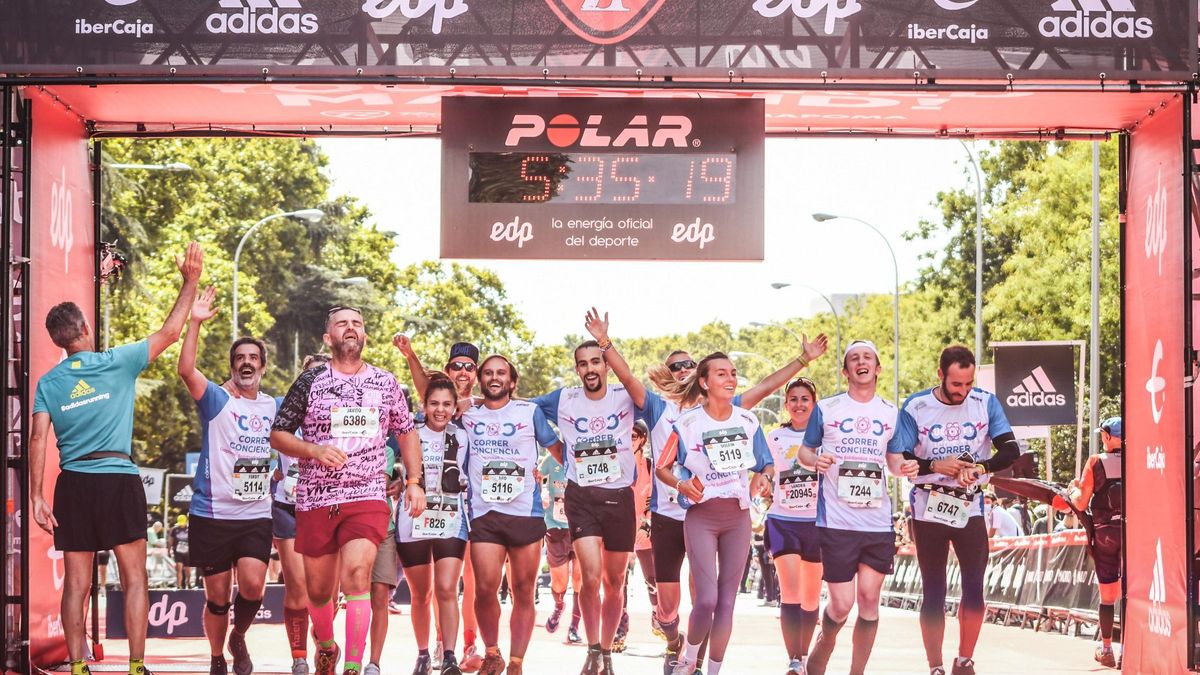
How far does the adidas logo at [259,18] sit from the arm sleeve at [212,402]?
2.45 m

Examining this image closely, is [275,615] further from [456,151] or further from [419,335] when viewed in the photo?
[419,335]

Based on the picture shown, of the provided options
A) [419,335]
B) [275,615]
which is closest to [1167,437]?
[275,615]

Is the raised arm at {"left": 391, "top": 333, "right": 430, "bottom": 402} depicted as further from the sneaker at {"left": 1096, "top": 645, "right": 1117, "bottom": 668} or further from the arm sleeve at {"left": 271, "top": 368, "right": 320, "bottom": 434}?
the sneaker at {"left": 1096, "top": 645, "right": 1117, "bottom": 668}

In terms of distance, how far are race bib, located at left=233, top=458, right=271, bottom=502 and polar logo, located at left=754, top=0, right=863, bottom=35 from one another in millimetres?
4680

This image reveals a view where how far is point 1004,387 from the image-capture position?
2270 cm

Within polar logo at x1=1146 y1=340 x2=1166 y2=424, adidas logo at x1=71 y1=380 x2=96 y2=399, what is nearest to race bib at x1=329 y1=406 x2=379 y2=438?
adidas logo at x1=71 y1=380 x2=96 y2=399

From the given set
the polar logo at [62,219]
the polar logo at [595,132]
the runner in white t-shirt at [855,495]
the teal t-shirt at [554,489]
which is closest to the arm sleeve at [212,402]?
the polar logo at [62,219]

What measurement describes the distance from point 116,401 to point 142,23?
2.78 metres

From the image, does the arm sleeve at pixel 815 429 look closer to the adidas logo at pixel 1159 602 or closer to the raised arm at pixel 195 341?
the adidas logo at pixel 1159 602

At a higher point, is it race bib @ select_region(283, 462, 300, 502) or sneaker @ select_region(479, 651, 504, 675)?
race bib @ select_region(283, 462, 300, 502)

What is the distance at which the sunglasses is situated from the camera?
1239 centimetres

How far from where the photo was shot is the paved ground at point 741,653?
44.5ft

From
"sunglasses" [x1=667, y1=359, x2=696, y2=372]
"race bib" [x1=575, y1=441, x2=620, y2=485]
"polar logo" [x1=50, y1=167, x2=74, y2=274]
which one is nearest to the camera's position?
"race bib" [x1=575, y1=441, x2=620, y2=485]

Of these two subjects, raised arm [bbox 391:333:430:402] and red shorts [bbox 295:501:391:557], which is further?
raised arm [bbox 391:333:430:402]
